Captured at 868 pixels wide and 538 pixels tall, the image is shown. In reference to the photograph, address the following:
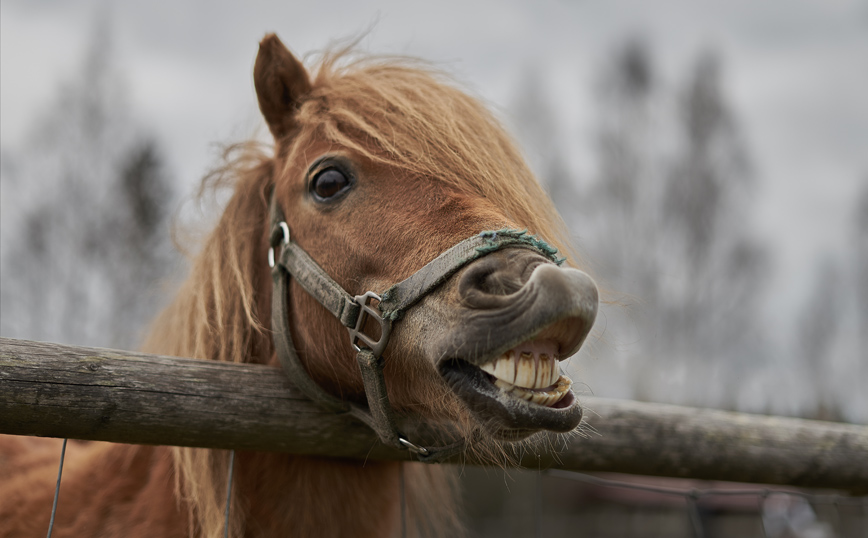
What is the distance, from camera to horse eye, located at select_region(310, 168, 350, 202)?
1.61 m

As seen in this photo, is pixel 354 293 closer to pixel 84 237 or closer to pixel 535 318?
pixel 535 318

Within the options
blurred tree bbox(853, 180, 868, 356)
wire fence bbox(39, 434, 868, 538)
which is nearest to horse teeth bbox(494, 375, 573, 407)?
wire fence bbox(39, 434, 868, 538)

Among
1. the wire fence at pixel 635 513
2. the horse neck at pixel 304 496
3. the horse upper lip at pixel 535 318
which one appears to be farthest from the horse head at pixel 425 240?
the wire fence at pixel 635 513

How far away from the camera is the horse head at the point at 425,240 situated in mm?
1119

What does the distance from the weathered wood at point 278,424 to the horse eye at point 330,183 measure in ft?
1.77

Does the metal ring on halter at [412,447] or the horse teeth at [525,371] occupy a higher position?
the horse teeth at [525,371]

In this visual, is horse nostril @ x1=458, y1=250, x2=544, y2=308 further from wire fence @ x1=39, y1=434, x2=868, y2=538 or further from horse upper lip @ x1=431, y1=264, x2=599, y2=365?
wire fence @ x1=39, y1=434, x2=868, y2=538

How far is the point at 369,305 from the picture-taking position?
4.62 feet

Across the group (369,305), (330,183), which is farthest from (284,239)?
(369,305)

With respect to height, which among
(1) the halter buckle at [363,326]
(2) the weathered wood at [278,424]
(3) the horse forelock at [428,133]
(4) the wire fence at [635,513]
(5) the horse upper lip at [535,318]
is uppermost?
(3) the horse forelock at [428,133]

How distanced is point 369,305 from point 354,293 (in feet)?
0.27

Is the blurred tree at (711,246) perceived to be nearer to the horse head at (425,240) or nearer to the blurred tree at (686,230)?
the blurred tree at (686,230)

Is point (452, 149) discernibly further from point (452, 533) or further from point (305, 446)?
point (452, 533)

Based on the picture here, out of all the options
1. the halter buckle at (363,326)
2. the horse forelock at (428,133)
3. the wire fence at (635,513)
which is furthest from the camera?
the wire fence at (635,513)
